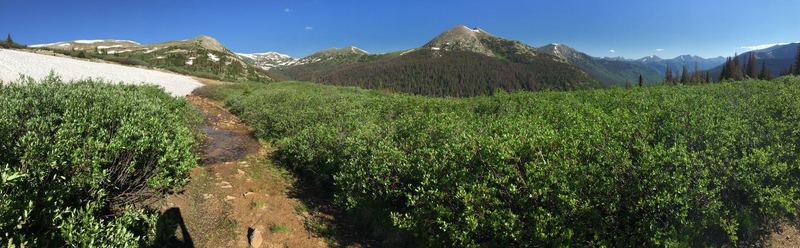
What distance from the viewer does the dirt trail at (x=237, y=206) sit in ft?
44.3

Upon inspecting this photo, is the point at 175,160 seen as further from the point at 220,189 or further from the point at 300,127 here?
the point at 300,127

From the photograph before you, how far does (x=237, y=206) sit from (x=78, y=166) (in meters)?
7.58

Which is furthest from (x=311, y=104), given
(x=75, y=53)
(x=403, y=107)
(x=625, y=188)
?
(x=75, y=53)

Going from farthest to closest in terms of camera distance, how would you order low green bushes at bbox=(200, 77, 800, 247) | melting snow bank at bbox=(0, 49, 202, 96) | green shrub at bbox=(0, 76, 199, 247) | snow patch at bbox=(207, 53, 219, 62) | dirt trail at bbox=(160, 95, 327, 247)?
snow patch at bbox=(207, 53, 219, 62)
melting snow bank at bbox=(0, 49, 202, 96)
dirt trail at bbox=(160, 95, 327, 247)
low green bushes at bbox=(200, 77, 800, 247)
green shrub at bbox=(0, 76, 199, 247)

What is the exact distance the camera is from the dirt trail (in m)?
13.5

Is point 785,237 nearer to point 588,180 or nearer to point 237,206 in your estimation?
point 588,180

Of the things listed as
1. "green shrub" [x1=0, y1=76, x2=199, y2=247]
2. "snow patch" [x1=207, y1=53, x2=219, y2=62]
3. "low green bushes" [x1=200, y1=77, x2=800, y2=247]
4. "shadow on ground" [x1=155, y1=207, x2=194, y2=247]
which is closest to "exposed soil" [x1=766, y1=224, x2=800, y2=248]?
"low green bushes" [x1=200, y1=77, x2=800, y2=247]

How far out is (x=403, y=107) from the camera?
83.8ft

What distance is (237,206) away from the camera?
51.3 ft

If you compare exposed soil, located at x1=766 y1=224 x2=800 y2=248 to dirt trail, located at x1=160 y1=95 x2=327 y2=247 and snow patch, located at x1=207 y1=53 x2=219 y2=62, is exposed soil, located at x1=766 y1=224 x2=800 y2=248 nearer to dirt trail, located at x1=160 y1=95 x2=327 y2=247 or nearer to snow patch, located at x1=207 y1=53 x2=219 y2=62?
dirt trail, located at x1=160 y1=95 x2=327 y2=247

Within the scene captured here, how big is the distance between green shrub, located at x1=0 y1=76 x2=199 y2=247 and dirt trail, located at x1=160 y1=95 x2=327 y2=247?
9.76ft

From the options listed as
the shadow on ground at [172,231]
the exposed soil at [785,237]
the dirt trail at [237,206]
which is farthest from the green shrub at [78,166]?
the exposed soil at [785,237]

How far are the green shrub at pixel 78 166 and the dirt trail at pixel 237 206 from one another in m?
2.97

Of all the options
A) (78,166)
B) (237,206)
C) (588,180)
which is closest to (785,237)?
(588,180)
